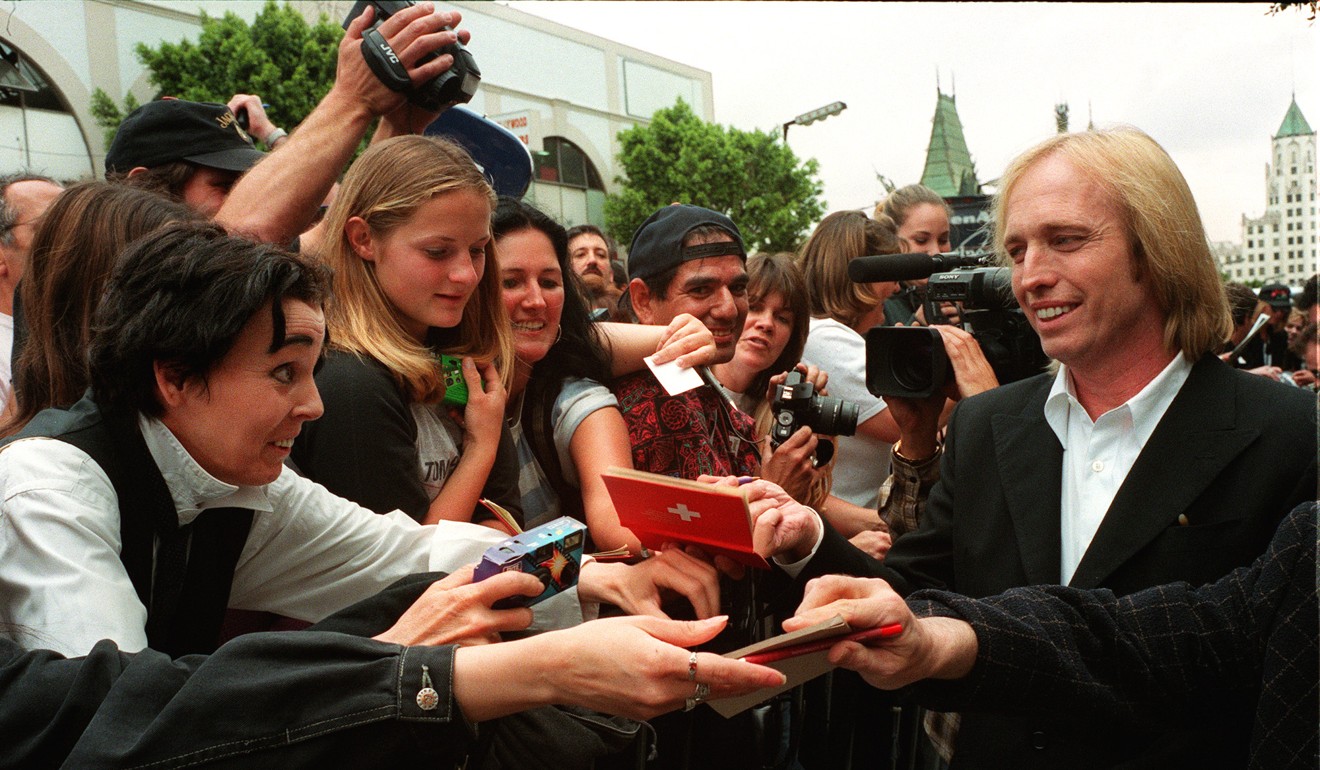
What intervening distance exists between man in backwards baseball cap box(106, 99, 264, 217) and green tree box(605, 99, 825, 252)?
94.0 feet

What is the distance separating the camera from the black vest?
1637 millimetres

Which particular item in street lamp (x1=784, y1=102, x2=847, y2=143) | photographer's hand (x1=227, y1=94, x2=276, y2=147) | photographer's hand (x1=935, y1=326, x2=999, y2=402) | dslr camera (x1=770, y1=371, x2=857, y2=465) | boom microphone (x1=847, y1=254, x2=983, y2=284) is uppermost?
street lamp (x1=784, y1=102, x2=847, y2=143)

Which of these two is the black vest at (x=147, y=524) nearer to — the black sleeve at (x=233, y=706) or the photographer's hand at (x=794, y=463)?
the black sleeve at (x=233, y=706)

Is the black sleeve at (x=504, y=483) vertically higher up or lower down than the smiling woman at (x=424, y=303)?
lower down

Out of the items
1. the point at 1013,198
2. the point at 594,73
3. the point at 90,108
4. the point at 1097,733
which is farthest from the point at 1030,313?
the point at 594,73

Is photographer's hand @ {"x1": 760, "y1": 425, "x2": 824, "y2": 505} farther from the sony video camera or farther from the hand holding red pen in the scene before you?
the hand holding red pen

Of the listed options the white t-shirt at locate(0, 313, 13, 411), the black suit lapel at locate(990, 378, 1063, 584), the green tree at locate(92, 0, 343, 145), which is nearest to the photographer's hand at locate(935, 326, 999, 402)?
the black suit lapel at locate(990, 378, 1063, 584)

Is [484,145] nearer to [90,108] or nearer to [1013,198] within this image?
[1013,198]

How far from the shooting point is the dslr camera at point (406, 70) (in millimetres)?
2676

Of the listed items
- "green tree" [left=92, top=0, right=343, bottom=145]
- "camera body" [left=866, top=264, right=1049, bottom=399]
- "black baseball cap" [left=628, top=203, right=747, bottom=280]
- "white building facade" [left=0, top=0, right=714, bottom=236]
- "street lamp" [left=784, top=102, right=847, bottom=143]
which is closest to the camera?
"camera body" [left=866, top=264, right=1049, bottom=399]

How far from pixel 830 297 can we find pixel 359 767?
326 cm

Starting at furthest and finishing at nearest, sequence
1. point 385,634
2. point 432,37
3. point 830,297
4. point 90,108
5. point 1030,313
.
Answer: point 90,108 → point 830,297 → point 432,37 → point 1030,313 → point 385,634

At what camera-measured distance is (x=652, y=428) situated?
9.34ft

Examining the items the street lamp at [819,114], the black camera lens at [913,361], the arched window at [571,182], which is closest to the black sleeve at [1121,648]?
the black camera lens at [913,361]
